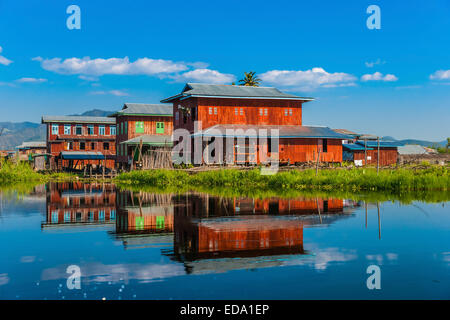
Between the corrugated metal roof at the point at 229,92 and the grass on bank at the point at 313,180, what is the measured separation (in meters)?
10.9

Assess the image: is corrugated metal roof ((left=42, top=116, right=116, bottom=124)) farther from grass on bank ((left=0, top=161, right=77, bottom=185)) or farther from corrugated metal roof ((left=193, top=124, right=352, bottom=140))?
corrugated metal roof ((left=193, top=124, right=352, bottom=140))

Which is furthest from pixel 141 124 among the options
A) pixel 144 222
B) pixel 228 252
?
pixel 228 252

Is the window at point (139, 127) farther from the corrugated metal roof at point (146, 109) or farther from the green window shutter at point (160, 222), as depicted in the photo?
the green window shutter at point (160, 222)

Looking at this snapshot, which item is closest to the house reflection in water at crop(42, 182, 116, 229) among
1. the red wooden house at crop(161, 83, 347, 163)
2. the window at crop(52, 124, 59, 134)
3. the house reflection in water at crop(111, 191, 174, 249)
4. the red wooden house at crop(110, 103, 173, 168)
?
the house reflection in water at crop(111, 191, 174, 249)

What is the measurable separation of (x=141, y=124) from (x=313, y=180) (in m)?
31.4

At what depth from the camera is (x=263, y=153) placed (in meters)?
40.8

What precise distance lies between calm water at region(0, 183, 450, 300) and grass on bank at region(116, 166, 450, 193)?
25.5ft

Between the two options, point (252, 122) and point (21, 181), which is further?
point (252, 122)

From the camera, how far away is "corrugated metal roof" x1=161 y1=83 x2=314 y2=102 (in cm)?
4178

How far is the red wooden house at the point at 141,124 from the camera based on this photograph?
53125 mm
